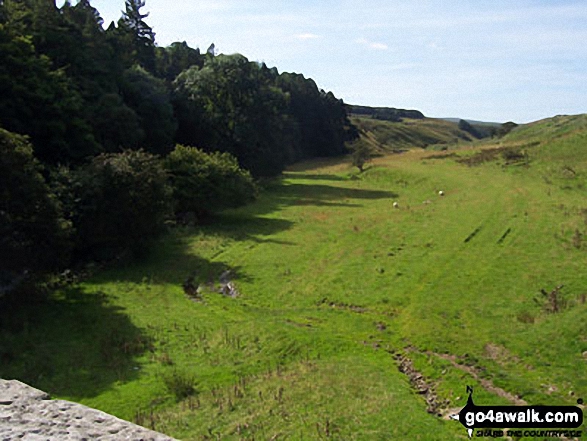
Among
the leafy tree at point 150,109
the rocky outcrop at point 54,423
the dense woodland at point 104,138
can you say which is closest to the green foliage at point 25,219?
the dense woodland at point 104,138

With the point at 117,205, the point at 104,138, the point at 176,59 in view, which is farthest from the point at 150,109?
the point at 176,59

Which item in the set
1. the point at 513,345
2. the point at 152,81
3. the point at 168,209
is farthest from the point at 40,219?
the point at 152,81

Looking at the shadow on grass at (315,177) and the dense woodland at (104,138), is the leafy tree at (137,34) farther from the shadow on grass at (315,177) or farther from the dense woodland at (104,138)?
the shadow on grass at (315,177)

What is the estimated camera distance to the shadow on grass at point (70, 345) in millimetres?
16844

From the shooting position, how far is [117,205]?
1210 inches

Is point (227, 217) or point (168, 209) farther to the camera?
point (227, 217)

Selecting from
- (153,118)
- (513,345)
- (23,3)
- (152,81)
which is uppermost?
(23,3)

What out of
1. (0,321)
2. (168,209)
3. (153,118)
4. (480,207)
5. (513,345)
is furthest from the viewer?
(153,118)

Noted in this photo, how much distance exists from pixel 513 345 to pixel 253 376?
8.07m

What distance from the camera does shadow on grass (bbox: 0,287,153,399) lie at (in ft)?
55.3

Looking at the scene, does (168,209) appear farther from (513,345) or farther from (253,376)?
(513,345)

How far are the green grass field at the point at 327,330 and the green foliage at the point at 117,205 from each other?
5.53 feet

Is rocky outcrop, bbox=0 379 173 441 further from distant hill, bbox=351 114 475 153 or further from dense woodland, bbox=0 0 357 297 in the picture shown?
distant hill, bbox=351 114 475 153

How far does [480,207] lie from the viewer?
44594 millimetres
